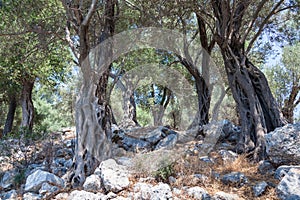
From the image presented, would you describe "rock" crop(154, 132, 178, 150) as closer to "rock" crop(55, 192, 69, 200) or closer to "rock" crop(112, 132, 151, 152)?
"rock" crop(112, 132, 151, 152)

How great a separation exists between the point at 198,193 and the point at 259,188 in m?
0.89

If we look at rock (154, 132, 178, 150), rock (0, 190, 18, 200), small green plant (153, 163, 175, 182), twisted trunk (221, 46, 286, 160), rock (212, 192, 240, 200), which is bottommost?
rock (0, 190, 18, 200)

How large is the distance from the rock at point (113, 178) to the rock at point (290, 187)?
2245mm

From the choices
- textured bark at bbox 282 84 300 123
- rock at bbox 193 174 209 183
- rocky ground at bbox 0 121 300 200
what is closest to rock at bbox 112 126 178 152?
rocky ground at bbox 0 121 300 200

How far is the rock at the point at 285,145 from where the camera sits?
15.5ft

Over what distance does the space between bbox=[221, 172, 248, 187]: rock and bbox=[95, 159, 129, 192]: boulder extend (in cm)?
160

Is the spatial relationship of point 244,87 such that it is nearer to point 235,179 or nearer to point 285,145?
point 285,145

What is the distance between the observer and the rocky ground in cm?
386

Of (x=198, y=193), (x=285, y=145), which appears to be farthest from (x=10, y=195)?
(x=285, y=145)

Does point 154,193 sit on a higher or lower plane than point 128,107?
lower

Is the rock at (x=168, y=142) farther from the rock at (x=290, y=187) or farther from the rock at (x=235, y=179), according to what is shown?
the rock at (x=290, y=187)

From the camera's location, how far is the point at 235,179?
4234mm

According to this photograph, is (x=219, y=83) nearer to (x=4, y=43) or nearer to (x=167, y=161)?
(x=167, y=161)

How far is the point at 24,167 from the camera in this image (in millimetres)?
5738
